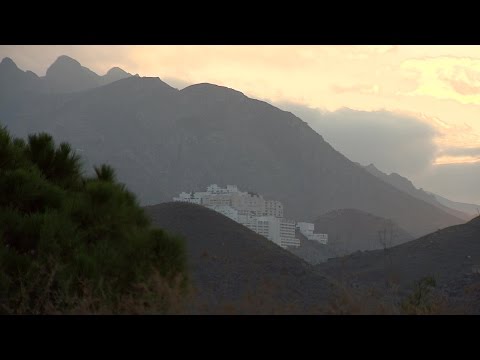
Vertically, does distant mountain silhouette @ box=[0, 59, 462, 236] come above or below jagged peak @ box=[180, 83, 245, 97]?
below

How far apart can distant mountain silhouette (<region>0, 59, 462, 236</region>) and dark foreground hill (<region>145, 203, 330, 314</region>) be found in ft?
285

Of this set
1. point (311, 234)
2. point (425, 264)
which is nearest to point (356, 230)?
point (311, 234)

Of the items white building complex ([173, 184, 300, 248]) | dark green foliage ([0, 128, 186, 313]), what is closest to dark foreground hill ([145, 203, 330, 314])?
dark green foliage ([0, 128, 186, 313])

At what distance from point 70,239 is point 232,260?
2951 cm

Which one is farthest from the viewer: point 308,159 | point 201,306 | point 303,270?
point 308,159

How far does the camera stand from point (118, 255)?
32.7 feet

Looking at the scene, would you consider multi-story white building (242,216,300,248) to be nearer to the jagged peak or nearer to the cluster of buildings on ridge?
the cluster of buildings on ridge

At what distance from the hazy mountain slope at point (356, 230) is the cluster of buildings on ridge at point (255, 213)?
497cm

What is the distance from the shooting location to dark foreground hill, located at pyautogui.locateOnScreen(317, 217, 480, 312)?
1630 inches

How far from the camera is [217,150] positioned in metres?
158
